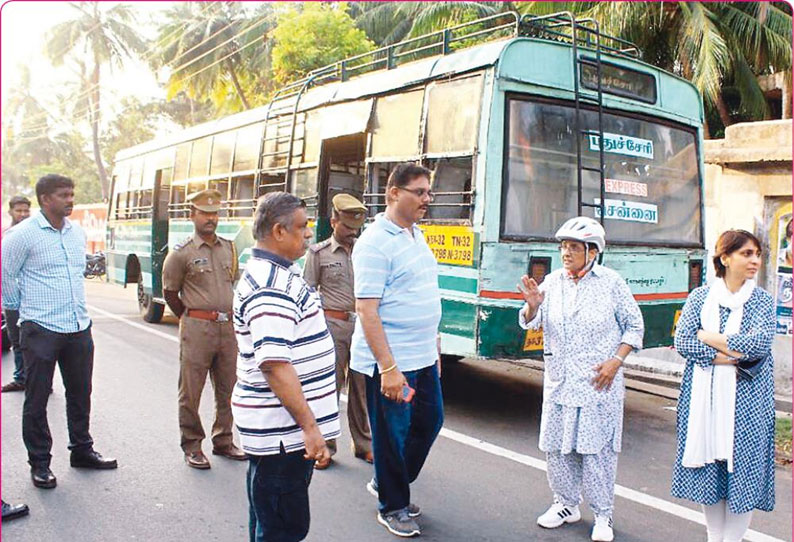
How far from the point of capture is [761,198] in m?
8.62

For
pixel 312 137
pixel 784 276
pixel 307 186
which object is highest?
pixel 312 137

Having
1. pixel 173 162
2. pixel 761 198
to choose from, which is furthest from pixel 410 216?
pixel 173 162

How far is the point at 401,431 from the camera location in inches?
154

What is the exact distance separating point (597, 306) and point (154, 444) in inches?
135

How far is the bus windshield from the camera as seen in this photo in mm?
5898

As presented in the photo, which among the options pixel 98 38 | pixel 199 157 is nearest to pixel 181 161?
pixel 199 157

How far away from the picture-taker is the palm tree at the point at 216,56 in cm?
2316

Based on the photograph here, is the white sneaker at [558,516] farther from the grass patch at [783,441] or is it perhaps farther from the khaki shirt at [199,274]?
the khaki shirt at [199,274]

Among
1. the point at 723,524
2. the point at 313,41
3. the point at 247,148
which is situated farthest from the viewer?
the point at 313,41

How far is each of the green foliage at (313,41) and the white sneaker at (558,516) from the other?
40.5 ft

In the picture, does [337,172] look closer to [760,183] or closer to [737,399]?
[760,183]

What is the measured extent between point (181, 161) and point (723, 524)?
9.71 meters

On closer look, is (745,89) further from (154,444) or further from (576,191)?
(154,444)

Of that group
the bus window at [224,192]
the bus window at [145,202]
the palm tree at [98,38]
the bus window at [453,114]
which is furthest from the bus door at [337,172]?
the palm tree at [98,38]
